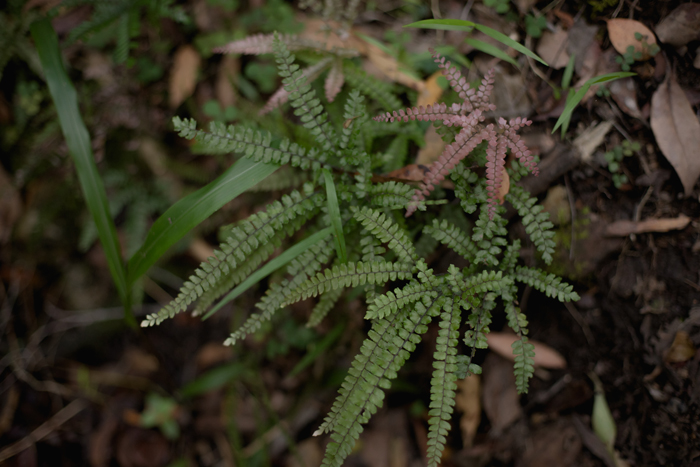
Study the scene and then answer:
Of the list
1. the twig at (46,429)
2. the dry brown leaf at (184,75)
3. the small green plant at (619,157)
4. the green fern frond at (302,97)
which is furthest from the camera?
the twig at (46,429)

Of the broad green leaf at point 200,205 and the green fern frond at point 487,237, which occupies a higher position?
the broad green leaf at point 200,205

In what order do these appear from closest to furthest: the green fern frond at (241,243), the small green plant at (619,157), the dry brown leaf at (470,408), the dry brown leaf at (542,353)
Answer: the green fern frond at (241,243)
the small green plant at (619,157)
the dry brown leaf at (542,353)
the dry brown leaf at (470,408)

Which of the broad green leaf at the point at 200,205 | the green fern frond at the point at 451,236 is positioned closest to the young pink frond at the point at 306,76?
the broad green leaf at the point at 200,205

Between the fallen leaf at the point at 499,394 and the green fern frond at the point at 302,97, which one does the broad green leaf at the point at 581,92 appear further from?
the fallen leaf at the point at 499,394

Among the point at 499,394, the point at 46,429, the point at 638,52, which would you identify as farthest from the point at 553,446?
the point at 46,429

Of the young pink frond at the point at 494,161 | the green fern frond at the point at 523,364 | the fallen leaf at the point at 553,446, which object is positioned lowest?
the fallen leaf at the point at 553,446

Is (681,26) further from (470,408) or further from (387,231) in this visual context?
(470,408)

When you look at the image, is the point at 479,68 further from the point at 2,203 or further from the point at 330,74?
the point at 2,203
